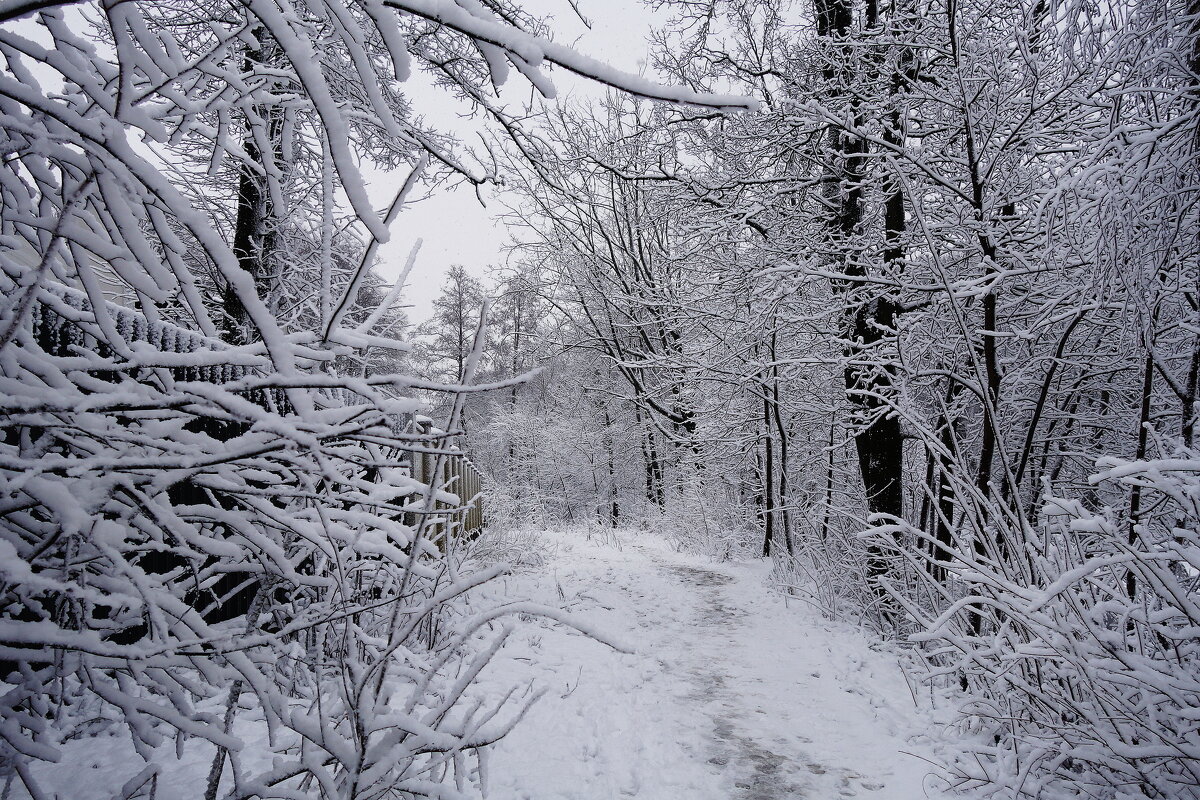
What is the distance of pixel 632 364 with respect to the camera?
8.28 metres

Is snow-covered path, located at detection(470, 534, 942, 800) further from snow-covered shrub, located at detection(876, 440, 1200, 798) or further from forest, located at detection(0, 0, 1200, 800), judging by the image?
snow-covered shrub, located at detection(876, 440, 1200, 798)

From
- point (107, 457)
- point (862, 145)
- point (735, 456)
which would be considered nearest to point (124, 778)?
point (107, 457)

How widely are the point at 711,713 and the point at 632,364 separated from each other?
5228 mm

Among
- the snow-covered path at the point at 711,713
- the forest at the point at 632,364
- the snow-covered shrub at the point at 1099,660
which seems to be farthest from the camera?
the snow-covered path at the point at 711,713

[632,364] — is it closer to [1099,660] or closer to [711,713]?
[711,713]

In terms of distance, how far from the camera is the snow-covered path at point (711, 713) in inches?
110

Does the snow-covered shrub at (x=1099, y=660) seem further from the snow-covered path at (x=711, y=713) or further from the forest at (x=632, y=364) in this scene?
the snow-covered path at (x=711, y=713)

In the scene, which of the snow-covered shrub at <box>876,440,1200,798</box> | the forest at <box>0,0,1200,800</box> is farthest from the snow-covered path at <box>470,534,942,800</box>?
the snow-covered shrub at <box>876,440,1200,798</box>

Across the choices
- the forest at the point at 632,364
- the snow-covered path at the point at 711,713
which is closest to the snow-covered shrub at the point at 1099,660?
the forest at the point at 632,364

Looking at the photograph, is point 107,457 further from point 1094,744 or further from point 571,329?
point 571,329

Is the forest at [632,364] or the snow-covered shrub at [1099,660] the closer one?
the forest at [632,364]

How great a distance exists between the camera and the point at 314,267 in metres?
5.30

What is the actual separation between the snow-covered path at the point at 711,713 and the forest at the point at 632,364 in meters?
0.03

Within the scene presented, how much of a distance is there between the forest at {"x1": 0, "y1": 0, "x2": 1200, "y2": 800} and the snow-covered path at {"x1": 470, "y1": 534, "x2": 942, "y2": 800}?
0.11ft
